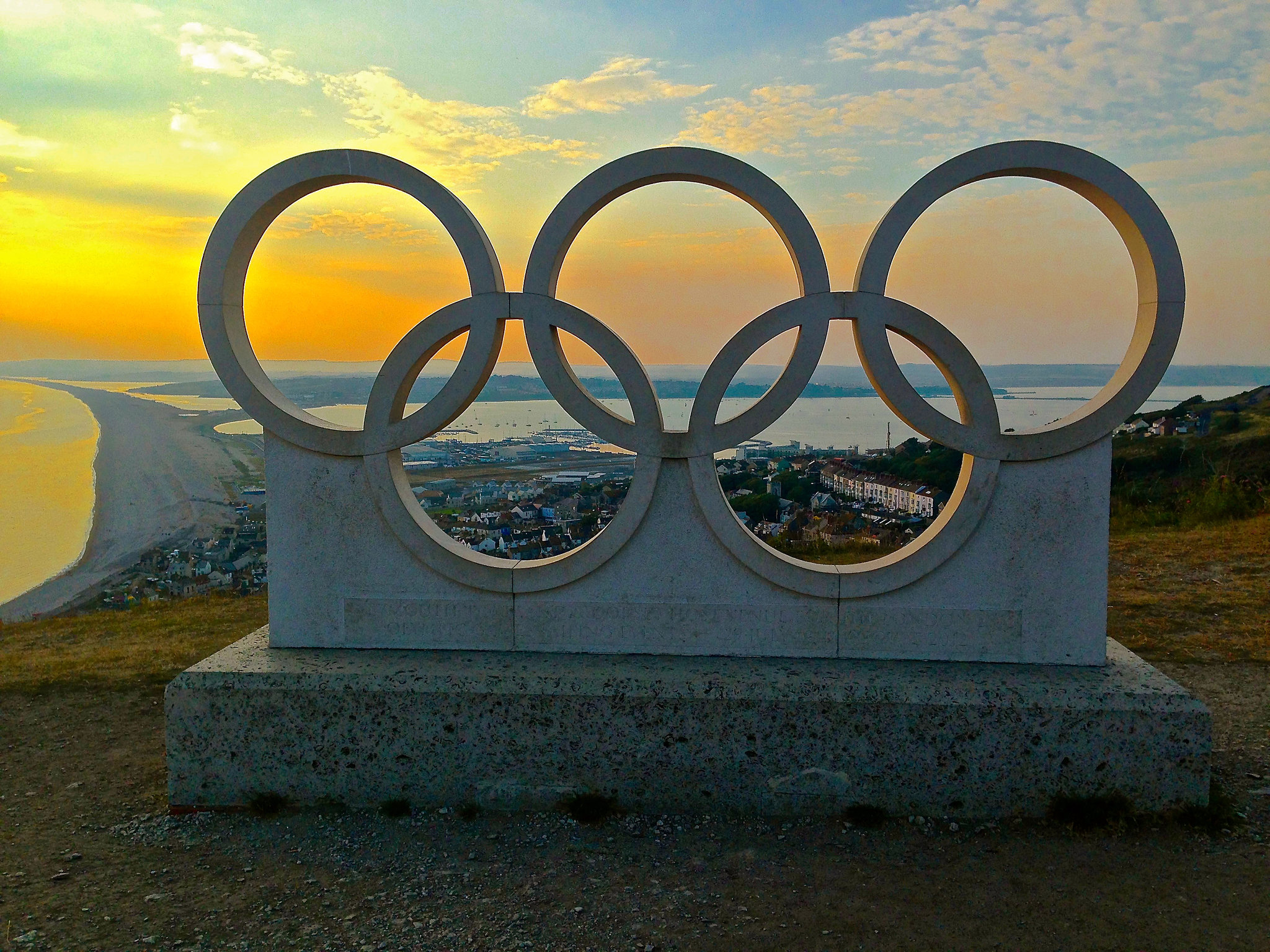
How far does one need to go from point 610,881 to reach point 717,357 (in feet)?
8.93

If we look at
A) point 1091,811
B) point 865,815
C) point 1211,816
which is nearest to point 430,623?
point 865,815

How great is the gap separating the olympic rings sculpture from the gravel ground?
54.1 inches

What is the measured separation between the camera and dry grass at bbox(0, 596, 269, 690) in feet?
22.5

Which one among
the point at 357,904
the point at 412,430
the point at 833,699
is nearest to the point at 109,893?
the point at 357,904

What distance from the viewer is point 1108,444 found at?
188 inches

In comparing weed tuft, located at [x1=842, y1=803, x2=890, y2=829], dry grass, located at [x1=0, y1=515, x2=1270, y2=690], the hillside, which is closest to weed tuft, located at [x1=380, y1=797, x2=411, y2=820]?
weed tuft, located at [x1=842, y1=803, x2=890, y2=829]

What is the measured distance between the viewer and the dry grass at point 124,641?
Answer: 686cm

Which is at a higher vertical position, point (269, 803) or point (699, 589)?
point (699, 589)

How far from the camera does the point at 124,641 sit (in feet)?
26.5

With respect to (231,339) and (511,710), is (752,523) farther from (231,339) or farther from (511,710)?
(231,339)

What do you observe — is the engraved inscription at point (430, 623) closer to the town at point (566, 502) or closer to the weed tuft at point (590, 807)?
the town at point (566, 502)

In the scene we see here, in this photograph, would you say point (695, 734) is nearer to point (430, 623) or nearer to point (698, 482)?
point (698, 482)

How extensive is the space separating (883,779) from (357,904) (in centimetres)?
261

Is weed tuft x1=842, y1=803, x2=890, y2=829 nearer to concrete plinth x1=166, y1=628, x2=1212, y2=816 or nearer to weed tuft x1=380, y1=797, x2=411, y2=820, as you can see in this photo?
concrete plinth x1=166, y1=628, x2=1212, y2=816
